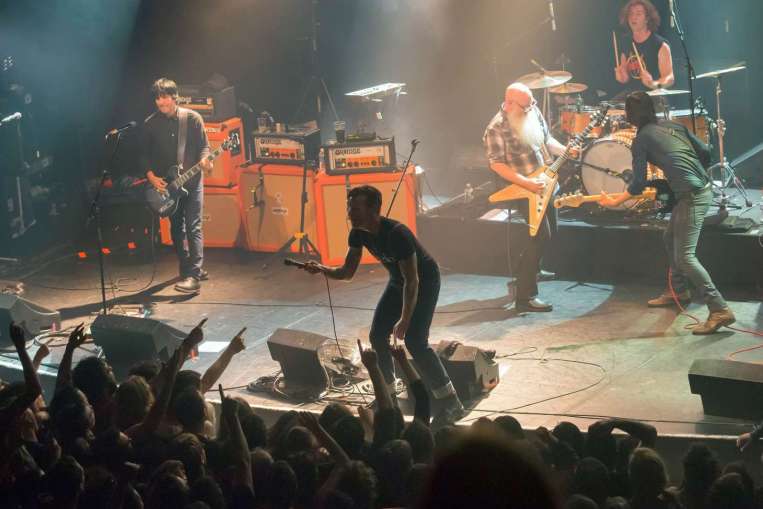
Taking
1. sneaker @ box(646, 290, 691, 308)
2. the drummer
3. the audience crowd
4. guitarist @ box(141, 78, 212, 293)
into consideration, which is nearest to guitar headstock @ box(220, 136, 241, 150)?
guitarist @ box(141, 78, 212, 293)

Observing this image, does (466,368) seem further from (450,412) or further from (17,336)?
(17,336)

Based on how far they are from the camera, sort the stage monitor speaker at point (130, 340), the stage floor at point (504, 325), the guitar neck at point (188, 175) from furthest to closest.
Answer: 1. the guitar neck at point (188, 175)
2. the stage monitor speaker at point (130, 340)
3. the stage floor at point (504, 325)

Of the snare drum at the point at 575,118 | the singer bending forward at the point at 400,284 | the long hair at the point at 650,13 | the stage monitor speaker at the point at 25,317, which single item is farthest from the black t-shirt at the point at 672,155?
the stage monitor speaker at the point at 25,317

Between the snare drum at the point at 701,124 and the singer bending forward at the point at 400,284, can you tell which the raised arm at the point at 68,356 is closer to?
the singer bending forward at the point at 400,284

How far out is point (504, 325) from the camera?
956 cm

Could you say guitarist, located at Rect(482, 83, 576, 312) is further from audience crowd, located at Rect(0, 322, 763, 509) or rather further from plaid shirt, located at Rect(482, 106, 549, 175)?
audience crowd, located at Rect(0, 322, 763, 509)

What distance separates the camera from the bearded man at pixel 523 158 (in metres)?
9.73

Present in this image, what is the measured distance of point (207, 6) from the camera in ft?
45.9

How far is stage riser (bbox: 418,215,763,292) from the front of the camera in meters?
9.98

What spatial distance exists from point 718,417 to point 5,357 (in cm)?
594

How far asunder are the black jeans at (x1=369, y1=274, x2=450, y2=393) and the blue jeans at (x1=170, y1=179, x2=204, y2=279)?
4118mm

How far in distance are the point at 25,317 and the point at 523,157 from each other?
4.80 metres

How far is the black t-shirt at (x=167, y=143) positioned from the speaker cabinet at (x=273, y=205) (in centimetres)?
115

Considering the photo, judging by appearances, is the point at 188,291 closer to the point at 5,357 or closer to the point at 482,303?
the point at 5,357
